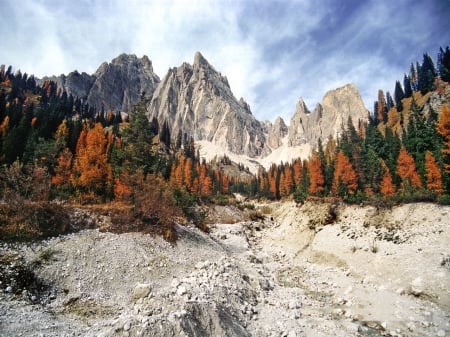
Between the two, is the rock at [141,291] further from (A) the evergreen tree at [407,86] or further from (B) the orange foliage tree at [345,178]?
(A) the evergreen tree at [407,86]

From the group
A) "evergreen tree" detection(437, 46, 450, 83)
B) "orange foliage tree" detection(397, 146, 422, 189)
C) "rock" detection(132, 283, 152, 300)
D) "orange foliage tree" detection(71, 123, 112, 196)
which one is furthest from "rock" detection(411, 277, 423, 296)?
"evergreen tree" detection(437, 46, 450, 83)

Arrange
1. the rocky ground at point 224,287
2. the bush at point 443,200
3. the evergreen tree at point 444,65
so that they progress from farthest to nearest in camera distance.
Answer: the evergreen tree at point 444,65, the bush at point 443,200, the rocky ground at point 224,287

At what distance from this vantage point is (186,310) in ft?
36.7

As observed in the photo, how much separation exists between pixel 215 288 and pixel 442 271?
57.7 feet

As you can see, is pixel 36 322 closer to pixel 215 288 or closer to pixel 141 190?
pixel 215 288

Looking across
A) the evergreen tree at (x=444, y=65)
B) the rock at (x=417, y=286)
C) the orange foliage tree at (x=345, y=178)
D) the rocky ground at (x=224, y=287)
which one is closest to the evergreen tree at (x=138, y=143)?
the rocky ground at (x=224, y=287)

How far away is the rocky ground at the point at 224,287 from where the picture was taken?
11.6 metres

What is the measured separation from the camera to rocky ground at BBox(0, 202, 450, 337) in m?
11.6

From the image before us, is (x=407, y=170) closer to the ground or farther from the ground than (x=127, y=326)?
farther from the ground

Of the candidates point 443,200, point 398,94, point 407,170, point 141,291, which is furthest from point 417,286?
point 398,94

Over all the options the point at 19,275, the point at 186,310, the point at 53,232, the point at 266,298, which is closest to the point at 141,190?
the point at 53,232

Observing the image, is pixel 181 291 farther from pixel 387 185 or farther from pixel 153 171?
pixel 387 185

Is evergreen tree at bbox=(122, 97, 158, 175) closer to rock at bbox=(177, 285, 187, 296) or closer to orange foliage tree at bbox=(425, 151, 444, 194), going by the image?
rock at bbox=(177, 285, 187, 296)

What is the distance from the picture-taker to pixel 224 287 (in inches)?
673
